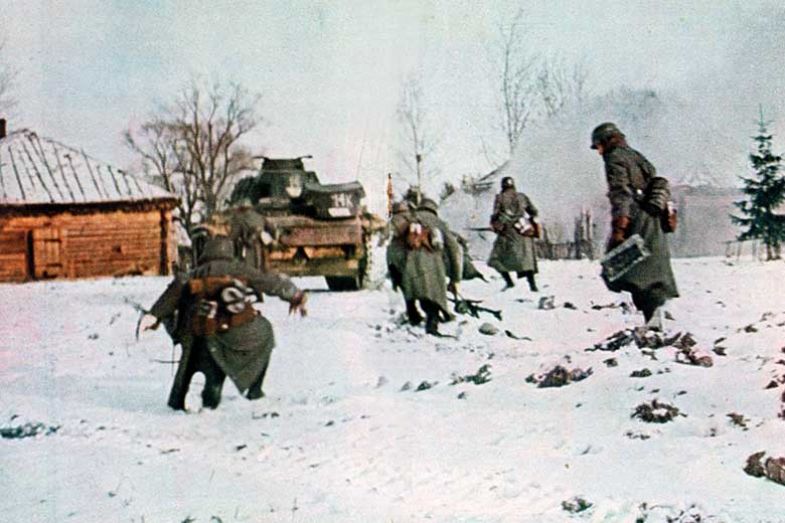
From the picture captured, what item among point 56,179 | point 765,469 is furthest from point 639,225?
point 56,179

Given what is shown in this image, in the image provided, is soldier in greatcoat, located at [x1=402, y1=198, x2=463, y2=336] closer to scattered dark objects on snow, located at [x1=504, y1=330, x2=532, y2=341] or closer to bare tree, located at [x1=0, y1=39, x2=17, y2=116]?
scattered dark objects on snow, located at [x1=504, y1=330, x2=532, y2=341]

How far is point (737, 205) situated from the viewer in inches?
128

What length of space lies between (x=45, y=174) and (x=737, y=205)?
2.17 metres

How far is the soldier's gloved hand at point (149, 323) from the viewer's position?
2992 mm

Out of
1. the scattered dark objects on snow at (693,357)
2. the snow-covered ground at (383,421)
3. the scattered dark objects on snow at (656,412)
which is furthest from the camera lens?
the scattered dark objects on snow at (693,357)

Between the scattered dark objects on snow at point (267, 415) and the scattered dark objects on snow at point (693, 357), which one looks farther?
the scattered dark objects on snow at point (693, 357)

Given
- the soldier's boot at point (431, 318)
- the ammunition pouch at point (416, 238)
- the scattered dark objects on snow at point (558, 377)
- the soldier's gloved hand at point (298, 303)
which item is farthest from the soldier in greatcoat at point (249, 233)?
the scattered dark objects on snow at point (558, 377)

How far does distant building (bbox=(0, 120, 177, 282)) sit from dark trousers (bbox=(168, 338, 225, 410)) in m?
0.26

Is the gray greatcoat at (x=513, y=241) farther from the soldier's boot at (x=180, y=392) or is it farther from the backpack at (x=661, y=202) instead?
the soldier's boot at (x=180, y=392)

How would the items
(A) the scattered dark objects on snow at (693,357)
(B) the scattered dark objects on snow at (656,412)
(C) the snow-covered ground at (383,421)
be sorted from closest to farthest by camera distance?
1. (C) the snow-covered ground at (383,421)
2. (B) the scattered dark objects on snow at (656,412)
3. (A) the scattered dark objects on snow at (693,357)

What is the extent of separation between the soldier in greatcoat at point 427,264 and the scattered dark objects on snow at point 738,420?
0.93 meters

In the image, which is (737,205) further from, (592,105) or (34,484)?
(34,484)

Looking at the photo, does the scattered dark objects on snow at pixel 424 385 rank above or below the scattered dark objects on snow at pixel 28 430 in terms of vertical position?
above

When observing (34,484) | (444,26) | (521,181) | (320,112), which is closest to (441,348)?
(521,181)
